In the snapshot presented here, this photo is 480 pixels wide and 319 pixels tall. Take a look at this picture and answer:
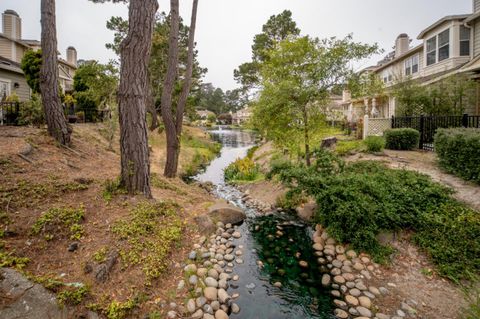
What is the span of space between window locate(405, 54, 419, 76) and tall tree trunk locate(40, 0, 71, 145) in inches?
826

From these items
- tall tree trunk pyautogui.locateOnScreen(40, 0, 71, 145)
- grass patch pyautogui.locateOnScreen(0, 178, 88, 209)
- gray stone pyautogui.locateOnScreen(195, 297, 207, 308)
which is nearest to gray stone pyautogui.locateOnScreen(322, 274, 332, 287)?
gray stone pyautogui.locateOnScreen(195, 297, 207, 308)

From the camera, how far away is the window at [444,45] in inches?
538

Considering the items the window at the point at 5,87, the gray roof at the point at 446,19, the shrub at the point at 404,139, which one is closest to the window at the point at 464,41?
the gray roof at the point at 446,19

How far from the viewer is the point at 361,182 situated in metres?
5.32

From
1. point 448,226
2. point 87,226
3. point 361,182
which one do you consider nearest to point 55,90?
point 87,226

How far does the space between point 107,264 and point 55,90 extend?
6.85 m

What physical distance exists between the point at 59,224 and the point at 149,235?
136 centimetres

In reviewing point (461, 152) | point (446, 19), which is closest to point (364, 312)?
point (461, 152)

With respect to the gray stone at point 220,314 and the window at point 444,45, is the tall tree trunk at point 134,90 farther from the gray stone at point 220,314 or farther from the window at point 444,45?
the window at point 444,45

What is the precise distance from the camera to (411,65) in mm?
18031

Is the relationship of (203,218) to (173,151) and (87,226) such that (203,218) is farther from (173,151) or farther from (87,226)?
(173,151)

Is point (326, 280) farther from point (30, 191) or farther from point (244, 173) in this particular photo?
point (244, 173)

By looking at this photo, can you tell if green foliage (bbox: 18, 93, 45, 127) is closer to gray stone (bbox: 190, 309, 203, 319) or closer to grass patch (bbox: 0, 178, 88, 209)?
grass patch (bbox: 0, 178, 88, 209)

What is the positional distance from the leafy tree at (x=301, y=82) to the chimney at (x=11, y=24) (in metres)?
21.8
